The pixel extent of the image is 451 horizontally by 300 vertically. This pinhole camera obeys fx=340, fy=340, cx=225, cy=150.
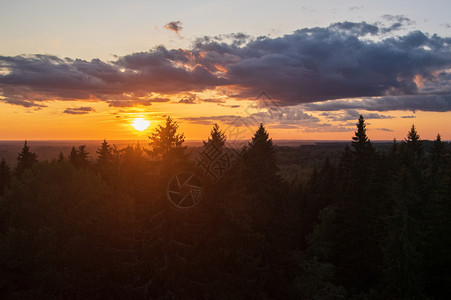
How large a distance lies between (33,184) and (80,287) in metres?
10.1

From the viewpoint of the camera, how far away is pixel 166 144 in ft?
84.5

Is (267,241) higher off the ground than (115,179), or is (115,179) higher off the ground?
(115,179)

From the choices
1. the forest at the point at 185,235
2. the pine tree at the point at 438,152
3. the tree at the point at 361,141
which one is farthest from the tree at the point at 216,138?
the pine tree at the point at 438,152

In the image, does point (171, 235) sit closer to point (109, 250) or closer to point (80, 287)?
point (109, 250)

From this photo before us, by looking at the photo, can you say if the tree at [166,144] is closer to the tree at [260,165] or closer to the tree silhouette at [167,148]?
the tree silhouette at [167,148]

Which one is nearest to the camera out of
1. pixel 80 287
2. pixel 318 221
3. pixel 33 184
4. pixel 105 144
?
pixel 80 287

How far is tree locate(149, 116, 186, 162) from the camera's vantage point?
25484mm

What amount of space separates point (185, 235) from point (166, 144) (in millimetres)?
6889

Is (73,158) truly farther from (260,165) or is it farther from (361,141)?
(361,141)

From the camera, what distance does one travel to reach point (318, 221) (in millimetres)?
56719

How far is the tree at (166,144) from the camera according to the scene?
25.5 meters

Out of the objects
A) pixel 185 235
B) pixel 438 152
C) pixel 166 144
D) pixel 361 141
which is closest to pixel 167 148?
pixel 166 144

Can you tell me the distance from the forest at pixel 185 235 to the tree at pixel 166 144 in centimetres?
8

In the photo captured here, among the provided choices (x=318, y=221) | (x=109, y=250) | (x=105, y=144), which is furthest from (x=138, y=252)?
(x=318, y=221)
